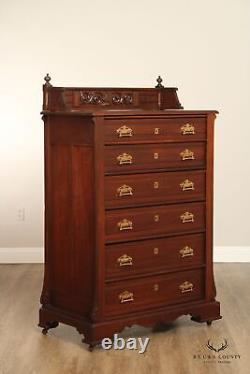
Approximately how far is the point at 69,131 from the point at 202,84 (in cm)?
219

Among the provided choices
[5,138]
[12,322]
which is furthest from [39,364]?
[5,138]

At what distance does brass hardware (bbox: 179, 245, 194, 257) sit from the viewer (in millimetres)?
4191

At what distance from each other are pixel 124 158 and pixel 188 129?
1.46 feet

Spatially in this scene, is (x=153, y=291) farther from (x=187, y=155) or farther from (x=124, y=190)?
(x=187, y=155)

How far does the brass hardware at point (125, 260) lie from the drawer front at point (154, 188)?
28 centimetres

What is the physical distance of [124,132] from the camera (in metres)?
3.88

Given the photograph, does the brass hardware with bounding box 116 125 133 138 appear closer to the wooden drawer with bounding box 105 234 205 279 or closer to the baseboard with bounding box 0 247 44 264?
the wooden drawer with bounding box 105 234 205 279

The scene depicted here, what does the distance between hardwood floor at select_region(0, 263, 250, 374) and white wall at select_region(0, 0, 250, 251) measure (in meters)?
1.44

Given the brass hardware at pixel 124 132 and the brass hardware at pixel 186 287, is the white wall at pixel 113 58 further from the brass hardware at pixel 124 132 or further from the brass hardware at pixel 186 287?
the brass hardware at pixel 124 132

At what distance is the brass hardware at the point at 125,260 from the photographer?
3.96m

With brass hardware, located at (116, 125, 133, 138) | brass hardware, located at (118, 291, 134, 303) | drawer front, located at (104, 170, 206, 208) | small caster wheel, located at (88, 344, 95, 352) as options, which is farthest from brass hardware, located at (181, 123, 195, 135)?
small caster wheel, located at (88, 344, 95, 352)

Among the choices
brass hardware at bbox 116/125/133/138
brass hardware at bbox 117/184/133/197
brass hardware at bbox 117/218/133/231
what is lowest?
brass hardware at bbox 117/218/133/231

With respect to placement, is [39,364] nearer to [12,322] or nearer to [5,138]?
[12,322]

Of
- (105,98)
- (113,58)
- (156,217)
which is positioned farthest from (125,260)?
(113,58)
